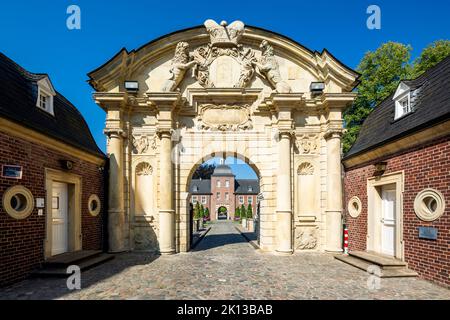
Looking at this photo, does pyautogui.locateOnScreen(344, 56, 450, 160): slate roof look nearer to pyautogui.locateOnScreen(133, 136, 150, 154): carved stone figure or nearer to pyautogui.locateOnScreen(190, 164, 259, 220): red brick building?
pyautogui.locateOnScreen(133, 136, 150, 154): carved stone figure

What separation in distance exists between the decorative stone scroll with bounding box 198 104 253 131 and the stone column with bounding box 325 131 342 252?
10.2ft

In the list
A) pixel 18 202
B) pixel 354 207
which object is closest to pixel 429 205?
pixel 354 207

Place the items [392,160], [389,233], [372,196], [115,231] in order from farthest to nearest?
[115,231]
[372,196]
[389,233]
[392,160]

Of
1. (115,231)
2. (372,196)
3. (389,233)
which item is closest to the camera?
(389,233)

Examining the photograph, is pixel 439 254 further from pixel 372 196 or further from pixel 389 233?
pixel 372 196

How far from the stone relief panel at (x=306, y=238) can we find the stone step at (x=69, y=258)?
22.8 feet

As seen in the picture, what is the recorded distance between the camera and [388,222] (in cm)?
857

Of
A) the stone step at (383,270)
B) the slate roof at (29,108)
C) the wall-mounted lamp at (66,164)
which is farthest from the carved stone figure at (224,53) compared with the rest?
the stone step at (383,270)

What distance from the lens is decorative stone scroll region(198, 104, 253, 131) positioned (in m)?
10.8

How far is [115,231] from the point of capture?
1002 centimetres

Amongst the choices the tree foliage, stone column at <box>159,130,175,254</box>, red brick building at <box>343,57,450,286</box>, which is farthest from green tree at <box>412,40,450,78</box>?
the tree foliage

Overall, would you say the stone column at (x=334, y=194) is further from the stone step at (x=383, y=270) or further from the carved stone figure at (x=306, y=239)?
the stone step at (x=383, y=270)
